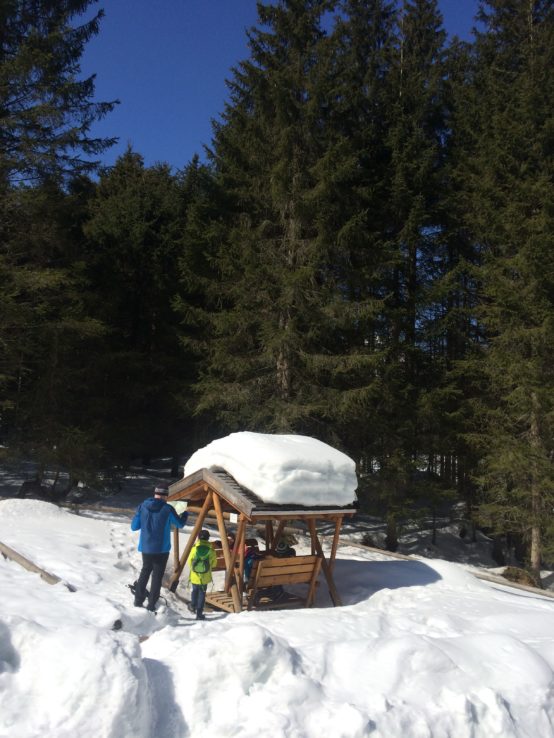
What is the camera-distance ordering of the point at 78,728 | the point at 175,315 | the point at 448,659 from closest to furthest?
1. the point at 78,728
2. the point at 448,659
3. the point at 175,315

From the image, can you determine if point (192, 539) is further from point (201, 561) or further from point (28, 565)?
point (28, 565)

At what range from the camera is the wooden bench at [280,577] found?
9.96 meters

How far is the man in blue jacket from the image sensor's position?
26.8 ft

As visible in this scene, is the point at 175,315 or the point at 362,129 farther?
the point at 175,315

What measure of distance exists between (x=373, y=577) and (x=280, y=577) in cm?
211

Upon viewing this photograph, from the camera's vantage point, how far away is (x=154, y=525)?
830 centimetres

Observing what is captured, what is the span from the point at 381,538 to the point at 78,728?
17063 millimetres

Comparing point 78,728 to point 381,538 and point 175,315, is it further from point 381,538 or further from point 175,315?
point 175,315

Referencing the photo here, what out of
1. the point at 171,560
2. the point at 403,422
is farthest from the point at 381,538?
the point at 171,560

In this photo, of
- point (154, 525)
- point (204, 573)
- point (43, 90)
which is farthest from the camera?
point (43, 90)

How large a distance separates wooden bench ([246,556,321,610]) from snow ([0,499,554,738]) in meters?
1.99

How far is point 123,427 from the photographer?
2122 cm

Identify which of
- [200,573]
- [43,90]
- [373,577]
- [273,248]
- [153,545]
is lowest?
[373,577]

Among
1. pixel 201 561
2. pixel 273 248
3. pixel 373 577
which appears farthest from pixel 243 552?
pixel 273 248
